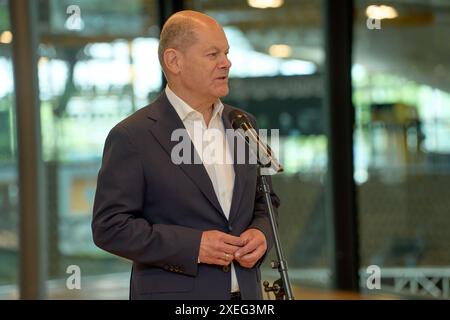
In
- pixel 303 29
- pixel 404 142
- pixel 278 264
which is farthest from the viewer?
pixel 303 29

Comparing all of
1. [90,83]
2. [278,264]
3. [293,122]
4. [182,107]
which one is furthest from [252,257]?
[90,83]

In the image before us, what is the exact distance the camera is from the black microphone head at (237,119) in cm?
229

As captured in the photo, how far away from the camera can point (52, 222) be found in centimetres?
634

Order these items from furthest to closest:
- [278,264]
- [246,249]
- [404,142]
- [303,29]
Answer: [303,29], [404,142], [246,249], [278,264]

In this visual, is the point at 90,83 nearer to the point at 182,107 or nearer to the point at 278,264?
the point at 182,107

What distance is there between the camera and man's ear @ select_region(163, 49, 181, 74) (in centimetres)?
236

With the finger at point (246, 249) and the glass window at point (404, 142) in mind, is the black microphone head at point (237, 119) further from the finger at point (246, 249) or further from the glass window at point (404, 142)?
the glass window at point (404, 142)

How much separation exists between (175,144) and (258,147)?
22 cm

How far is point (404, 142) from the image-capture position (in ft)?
19.4

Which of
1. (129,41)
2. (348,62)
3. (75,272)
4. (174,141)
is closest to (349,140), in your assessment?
(348,62)

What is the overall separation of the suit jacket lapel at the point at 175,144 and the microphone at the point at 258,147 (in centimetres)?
14

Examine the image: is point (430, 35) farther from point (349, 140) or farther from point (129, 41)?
point (129, 41)

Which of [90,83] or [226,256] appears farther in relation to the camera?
[90,83]
